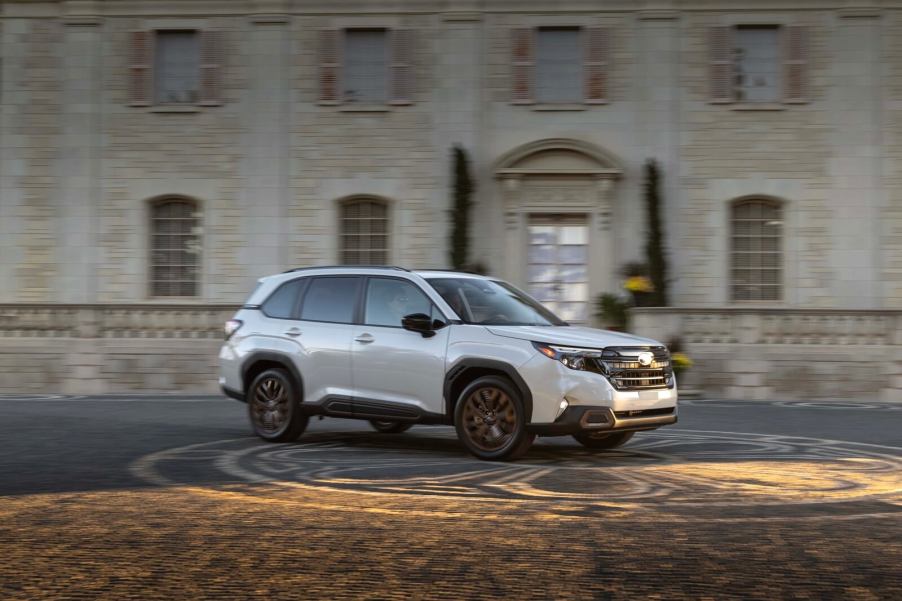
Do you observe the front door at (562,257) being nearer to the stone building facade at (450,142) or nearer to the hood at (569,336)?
the stone building facade at (450,142)

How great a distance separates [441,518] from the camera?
24.5 feet

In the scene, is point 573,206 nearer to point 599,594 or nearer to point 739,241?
point 739,241

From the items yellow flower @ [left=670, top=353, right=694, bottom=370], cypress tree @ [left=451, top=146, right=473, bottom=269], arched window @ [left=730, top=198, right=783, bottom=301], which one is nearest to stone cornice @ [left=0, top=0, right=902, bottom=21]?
cypress tree @ [left=451, top=146, right=473, bottom=269]

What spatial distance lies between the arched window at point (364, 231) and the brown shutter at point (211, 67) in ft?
11.6

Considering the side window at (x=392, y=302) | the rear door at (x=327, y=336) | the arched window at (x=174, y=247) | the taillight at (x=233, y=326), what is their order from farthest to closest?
the arched window at (x=174, y=247) → the taillight at (x=233, y=326) → the rear door at (x=327, y=336) → the side window at (x=392, y=302)

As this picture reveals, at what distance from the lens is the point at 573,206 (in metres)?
25.3

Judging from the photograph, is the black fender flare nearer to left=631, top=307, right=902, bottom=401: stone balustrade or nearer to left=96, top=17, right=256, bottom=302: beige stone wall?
left=631, top=307, right=902, bottom=401: stone balustrade

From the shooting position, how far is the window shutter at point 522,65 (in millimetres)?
25203

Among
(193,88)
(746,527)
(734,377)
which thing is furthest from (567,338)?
(193,88)

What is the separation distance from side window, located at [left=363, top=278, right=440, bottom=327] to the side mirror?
28 centimetres

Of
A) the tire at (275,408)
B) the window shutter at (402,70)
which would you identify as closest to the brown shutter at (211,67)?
the window shutter at (402,70)

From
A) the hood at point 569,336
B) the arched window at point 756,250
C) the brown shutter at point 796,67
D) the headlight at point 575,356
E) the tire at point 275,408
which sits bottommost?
the tire at point 275,408

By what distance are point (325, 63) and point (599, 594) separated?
21.4m

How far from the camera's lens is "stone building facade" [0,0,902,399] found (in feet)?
81.4
